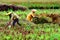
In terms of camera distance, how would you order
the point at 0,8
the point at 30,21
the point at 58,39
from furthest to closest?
the point at 0,8, the point at 30,21, the point at 58,39

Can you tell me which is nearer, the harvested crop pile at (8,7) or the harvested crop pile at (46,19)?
the harvested crop pile at (46,19)

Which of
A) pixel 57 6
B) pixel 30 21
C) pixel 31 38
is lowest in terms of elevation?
pixel 57 6

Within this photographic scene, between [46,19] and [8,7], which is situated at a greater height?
[46,19]

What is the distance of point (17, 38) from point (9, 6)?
12.4 metres

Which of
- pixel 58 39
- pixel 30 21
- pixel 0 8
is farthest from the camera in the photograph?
pixel 0 8

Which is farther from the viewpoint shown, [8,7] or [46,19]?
[8,7]

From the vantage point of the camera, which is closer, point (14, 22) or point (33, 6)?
point (14, 22)

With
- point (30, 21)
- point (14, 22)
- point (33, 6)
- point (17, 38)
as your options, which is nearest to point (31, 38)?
point (17, 38)

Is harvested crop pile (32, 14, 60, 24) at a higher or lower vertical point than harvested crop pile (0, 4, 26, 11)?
higher

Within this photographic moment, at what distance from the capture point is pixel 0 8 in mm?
23109

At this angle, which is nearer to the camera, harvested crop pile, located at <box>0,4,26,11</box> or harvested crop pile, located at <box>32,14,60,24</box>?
harvested crop pile, located at <box>32,14,60,24</box>

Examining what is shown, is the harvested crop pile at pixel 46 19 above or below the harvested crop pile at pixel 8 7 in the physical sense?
above

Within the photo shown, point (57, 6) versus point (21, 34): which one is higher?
point (21, 34)

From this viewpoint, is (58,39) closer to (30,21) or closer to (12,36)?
(12,36)
